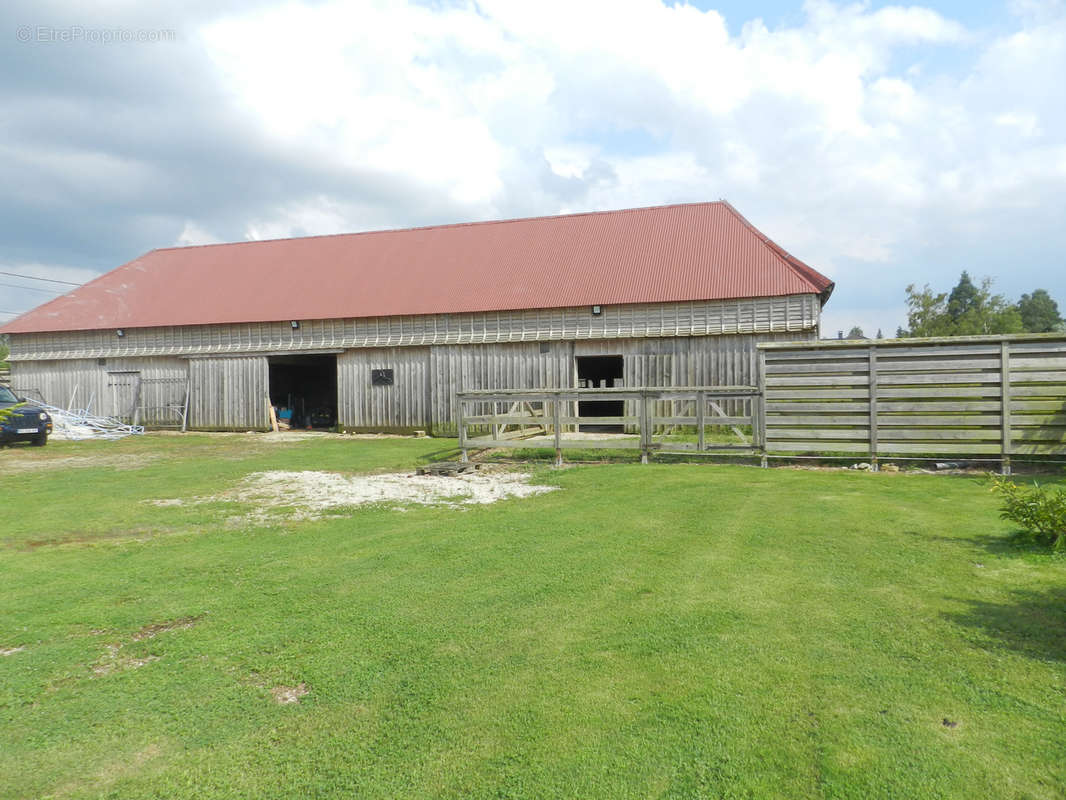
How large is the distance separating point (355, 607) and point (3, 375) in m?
33.9

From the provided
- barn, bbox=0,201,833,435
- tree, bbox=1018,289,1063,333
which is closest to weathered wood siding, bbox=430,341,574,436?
barn, bbox=0,201,833,435

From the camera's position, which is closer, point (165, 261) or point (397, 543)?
point (397, 543)

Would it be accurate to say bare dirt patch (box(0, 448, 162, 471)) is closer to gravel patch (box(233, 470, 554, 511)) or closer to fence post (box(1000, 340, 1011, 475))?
gravel patch (box(233, 470, 554, 511))

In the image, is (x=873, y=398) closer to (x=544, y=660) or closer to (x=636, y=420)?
(x=636, y=420)

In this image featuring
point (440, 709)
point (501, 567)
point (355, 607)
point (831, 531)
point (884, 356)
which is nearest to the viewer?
point (440, 709)

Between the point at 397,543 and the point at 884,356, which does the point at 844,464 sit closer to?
the point at 884,356

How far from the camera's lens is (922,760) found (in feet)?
8.95

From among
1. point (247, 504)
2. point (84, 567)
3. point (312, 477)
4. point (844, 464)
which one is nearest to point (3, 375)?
point (312, 477)

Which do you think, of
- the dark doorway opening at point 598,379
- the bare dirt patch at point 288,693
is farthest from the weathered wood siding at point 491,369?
the bare dirt patch at point 288,693

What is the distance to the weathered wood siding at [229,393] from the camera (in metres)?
24.3

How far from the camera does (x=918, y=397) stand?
10.8 meters

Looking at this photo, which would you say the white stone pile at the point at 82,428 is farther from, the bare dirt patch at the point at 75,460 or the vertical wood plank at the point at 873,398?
the vertical wood plank at the point at 873,398

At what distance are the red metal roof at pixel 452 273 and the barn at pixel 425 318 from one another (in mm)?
83

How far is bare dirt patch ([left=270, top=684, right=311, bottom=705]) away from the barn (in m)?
17.7
